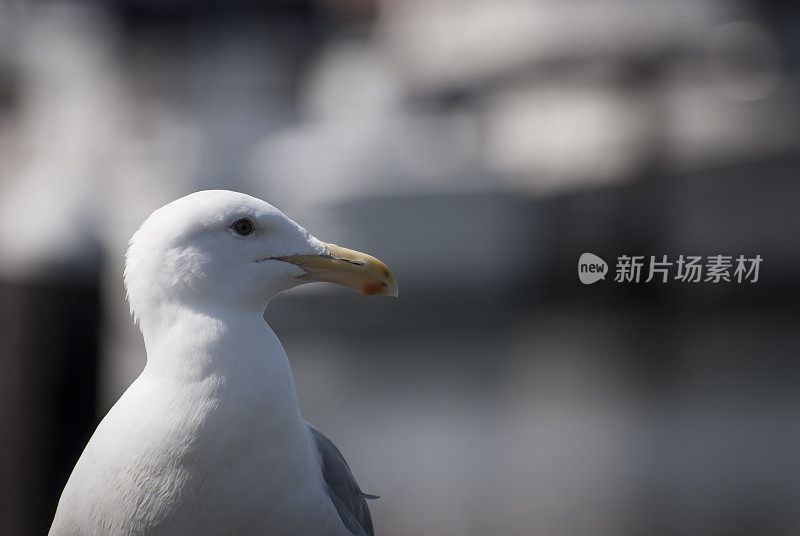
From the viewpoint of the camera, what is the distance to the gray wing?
2.46 feet

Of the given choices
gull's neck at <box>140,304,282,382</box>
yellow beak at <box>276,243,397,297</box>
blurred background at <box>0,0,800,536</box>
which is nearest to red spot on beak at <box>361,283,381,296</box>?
yellow beak at <box>276,243,397,297</box>

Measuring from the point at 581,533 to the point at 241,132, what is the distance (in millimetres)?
3206

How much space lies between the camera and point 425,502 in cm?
273

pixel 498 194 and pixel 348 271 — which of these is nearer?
pixel 348 271

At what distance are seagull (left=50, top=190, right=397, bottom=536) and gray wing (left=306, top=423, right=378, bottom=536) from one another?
40 mm

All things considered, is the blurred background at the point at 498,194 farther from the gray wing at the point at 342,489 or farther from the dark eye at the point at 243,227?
the dark eye at the point at 243,227

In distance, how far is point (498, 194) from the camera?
4336 mm

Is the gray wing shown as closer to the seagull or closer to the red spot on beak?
the seagull

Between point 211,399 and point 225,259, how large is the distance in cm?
12

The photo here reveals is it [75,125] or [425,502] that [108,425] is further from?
[75,125]

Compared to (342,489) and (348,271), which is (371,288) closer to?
(348,271)

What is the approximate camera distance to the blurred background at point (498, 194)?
3355 mm

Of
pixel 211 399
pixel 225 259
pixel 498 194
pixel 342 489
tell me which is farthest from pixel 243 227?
pixel 498 194

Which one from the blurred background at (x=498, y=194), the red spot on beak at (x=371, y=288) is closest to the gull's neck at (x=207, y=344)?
the red spot on beak at (x=371, y=288)
